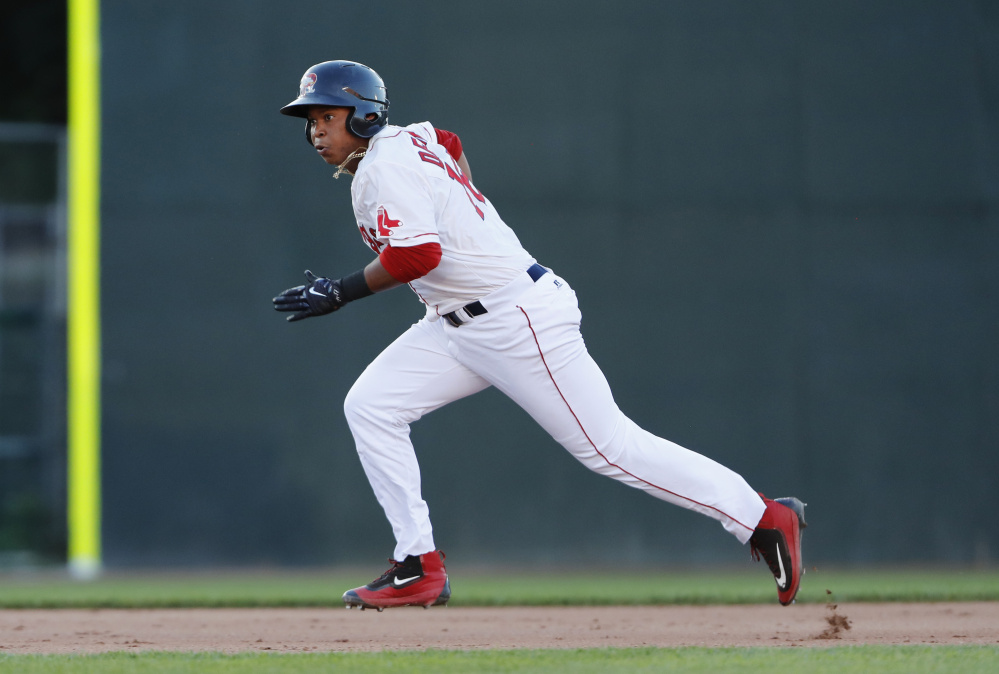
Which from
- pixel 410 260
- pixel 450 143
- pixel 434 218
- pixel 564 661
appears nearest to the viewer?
pixel 564 661

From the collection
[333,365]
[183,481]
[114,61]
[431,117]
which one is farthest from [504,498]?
[114,61]

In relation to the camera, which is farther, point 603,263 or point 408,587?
point 603,263

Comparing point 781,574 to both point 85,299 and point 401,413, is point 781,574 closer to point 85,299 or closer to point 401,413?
A: point 401,413

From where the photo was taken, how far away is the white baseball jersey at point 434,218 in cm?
365

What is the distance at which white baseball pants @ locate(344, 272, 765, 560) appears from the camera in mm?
3818

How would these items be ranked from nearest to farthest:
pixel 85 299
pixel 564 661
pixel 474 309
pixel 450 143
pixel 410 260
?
pixel 564 661 < pixel 410 260 < pixel 474 309 < pixel 450 143 < pixel 85 299

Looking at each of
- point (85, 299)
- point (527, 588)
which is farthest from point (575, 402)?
point (85, 299)

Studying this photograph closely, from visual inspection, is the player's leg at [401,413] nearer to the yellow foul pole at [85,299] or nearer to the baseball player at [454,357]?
the baseball player at [454,357]

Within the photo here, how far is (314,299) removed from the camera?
371cm

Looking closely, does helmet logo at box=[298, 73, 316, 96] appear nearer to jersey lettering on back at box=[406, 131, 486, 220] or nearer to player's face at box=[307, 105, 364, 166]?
player's face at box=[307, 105, 364, 166]

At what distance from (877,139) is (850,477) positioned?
90.6 inches

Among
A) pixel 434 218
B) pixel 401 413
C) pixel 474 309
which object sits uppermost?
pixel 434 218

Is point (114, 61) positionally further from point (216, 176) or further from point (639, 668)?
point (639, 668)

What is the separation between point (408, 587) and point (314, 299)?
1.03m
